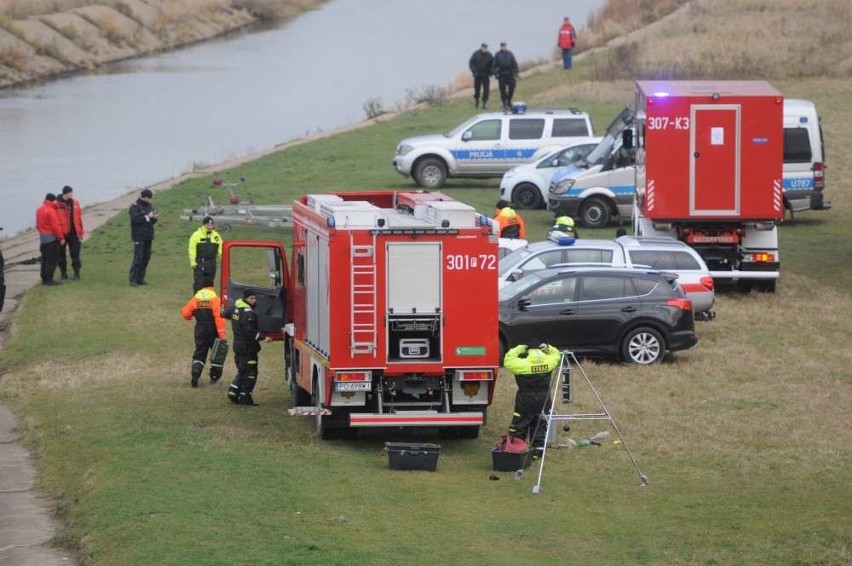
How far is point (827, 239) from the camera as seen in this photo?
109 feet

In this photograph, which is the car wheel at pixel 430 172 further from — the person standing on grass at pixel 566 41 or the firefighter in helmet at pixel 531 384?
the firefighter in helmet at pixel 531 384

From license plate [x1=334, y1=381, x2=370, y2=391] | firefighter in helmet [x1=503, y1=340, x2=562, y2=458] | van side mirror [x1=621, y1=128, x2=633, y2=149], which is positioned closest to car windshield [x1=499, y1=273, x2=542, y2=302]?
firefighter in helmet [x1=503, y1=340, x2=562, y2=458]

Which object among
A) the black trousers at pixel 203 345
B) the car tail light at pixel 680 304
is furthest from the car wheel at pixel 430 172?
the black trousers at pixel 203 345

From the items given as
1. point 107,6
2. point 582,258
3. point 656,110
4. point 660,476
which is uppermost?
point 107,6

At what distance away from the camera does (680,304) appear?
22016mm

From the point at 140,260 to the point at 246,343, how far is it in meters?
10.3

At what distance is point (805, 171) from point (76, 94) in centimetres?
4039

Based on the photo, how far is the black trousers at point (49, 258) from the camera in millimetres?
29028

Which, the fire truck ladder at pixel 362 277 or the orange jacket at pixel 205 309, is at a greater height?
the fire truck ladder at pixel 362 277

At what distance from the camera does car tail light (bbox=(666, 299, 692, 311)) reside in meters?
22.0

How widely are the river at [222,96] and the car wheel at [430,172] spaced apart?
401 inches

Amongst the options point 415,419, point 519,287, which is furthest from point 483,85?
point 415,419

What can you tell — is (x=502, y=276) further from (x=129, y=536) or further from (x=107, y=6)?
(x=107, y=6)

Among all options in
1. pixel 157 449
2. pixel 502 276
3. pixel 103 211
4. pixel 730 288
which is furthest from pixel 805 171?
pixel 157 449
